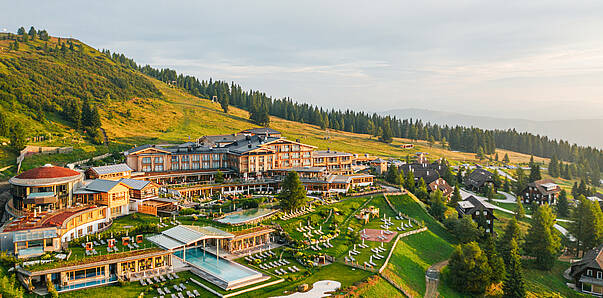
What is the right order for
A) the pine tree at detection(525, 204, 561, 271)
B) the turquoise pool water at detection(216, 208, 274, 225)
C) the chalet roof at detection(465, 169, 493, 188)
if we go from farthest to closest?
1. the chalet roof at detection(465, 169, 493, 188)
2. the pine tree at detection(525, 204, 561, 271)
3. the turquoise pool water at detection(216, 208, 274, 225)

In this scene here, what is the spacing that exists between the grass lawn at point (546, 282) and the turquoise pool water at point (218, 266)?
36.4 metres

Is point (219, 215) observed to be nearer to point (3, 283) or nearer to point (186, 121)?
point (3, 283)

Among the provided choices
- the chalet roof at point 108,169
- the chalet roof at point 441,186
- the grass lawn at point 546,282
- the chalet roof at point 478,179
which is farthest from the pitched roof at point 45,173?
the chalet roof at point 478,179

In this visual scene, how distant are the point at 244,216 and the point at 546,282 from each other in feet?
141

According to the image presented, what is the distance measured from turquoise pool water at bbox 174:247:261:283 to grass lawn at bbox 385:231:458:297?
52.4 ft

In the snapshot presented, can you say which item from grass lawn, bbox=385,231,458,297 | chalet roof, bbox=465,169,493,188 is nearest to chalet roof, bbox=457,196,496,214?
grass lawn, bbox=385,231,458,297

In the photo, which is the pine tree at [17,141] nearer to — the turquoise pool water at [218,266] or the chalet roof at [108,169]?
the chalet roof at [108,169]

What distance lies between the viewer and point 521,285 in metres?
45.8

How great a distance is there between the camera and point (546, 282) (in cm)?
5481

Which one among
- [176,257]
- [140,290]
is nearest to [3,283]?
[140,290]

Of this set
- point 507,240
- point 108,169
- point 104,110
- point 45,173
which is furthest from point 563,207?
point 104,110

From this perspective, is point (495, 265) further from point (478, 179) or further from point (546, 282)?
point (478, 179)

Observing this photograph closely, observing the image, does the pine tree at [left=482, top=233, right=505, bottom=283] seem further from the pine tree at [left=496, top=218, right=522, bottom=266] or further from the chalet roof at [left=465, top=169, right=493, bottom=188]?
the chalet roof at [left=465, top=169, right=493, bottom=188]

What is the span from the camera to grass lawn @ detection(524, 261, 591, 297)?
2014 inches
